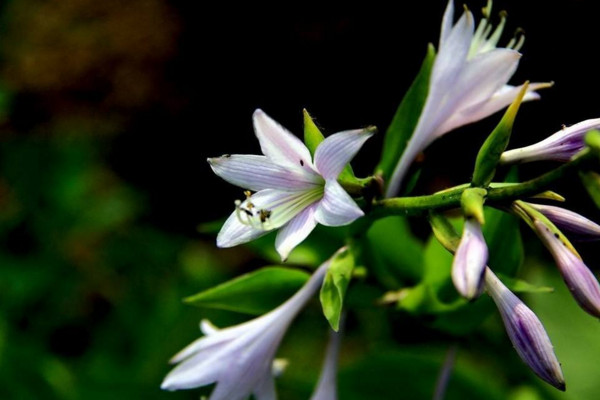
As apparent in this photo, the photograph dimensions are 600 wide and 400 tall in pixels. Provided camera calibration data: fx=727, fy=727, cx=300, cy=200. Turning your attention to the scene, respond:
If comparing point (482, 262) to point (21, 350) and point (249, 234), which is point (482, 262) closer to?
point (249, 234)

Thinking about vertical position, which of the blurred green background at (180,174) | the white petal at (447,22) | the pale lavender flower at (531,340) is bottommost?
the blurred green background at (180,174)

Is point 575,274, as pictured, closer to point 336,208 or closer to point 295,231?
point 336,208

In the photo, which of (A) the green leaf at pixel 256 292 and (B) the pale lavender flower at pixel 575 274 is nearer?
(B) the pale lavender flower at pixel 575 274

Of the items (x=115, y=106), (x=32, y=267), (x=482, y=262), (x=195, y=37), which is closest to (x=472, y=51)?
(x=482, y=262)

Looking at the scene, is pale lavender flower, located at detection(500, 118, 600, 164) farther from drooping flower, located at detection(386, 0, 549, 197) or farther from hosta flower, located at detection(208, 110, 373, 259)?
hosta flower, located at detection(208, 110, 373, 259)

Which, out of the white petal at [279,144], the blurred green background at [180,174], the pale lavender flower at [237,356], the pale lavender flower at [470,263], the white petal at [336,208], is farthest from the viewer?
the blurred green background at [180,174]

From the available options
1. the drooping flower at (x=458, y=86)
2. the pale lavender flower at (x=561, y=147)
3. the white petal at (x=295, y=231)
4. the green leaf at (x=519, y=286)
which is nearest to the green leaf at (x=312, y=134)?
the white petal at (x=295, y=231)

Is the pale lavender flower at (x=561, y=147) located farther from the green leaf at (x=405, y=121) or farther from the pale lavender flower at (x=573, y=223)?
the green leaf at (x=405, y=121)

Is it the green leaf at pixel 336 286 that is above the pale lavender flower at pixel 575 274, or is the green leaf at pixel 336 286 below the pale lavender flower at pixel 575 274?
below
